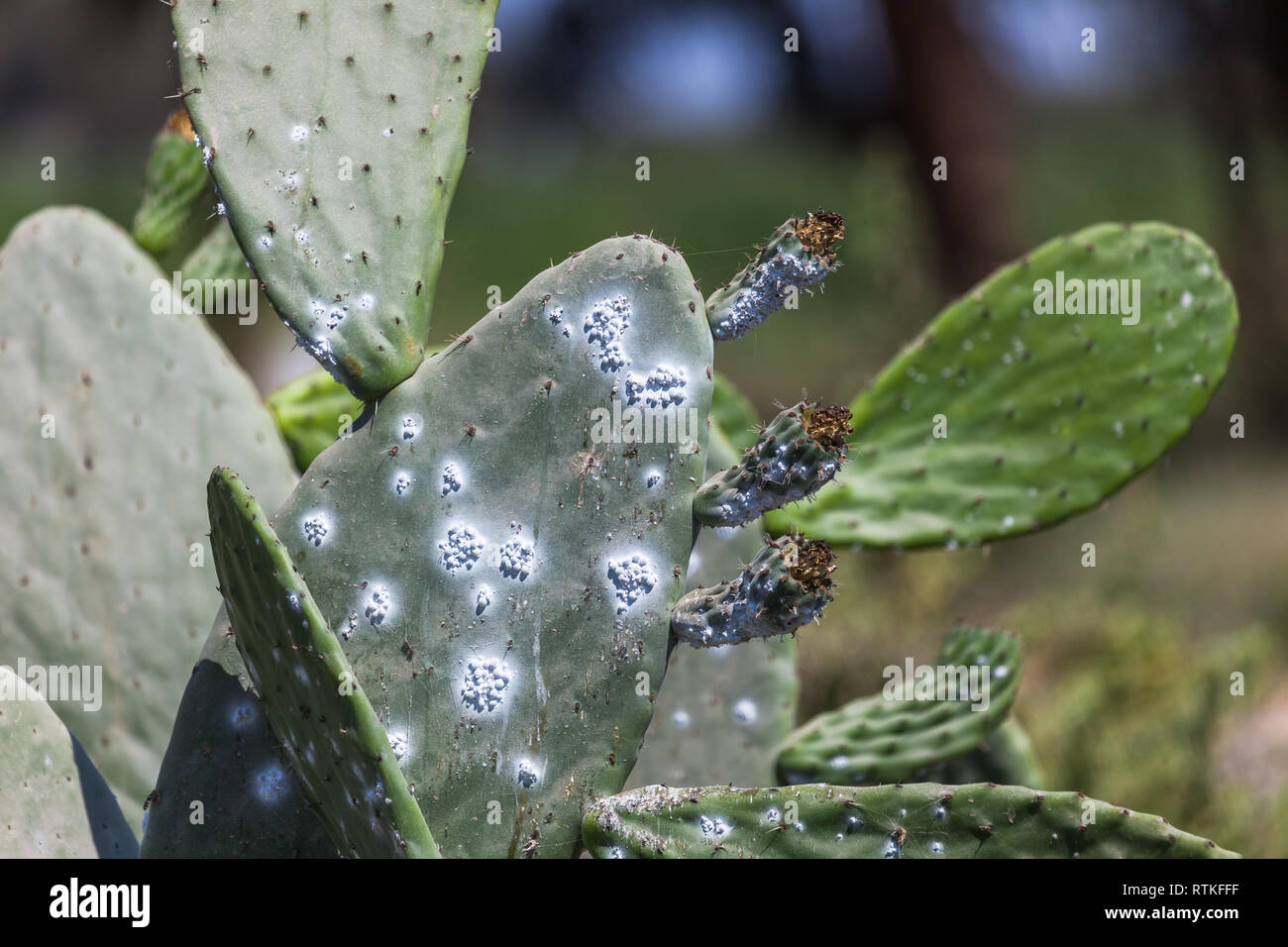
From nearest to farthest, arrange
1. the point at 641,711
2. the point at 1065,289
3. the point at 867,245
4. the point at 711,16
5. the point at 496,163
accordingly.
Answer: the point at 641,711 < the point at 1065,289 < the point at 867,245 < the point at 711,16 < the point at 496,163

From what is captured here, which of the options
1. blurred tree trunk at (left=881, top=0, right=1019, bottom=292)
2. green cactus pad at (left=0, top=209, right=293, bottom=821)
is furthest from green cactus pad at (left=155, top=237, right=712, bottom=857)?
blurred tree trunk at (left=881, top=0, right=1019, bottom=292)

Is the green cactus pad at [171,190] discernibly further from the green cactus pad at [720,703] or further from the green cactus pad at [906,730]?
the green cactus pad at [906,730]

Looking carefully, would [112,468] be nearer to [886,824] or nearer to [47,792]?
[47,792]

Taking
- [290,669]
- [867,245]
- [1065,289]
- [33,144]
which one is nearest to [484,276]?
[33,144]

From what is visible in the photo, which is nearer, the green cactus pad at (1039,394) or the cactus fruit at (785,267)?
the cactus fruit at (785,267)

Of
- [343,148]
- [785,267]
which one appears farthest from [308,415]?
[785,267]

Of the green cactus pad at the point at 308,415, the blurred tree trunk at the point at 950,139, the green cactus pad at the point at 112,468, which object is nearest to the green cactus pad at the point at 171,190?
the green cactus pad at the point at 112,468

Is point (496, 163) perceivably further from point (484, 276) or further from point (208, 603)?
point (208, 603)
